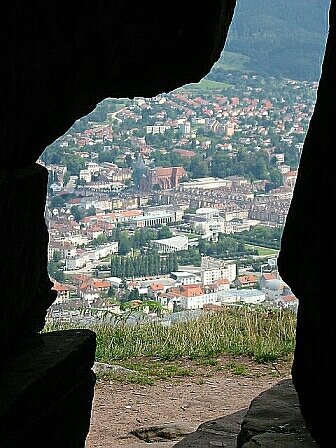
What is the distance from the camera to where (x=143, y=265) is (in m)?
20.3

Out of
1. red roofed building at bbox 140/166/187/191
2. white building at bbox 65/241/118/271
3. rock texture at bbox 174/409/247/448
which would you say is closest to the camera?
rock texture at bbox 174/409/247/448

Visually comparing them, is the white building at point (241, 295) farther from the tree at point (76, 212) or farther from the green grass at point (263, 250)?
the tree at point (76, 212)

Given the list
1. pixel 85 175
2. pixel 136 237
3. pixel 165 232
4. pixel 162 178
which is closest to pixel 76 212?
pixel 136 237

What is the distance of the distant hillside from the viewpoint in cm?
4753

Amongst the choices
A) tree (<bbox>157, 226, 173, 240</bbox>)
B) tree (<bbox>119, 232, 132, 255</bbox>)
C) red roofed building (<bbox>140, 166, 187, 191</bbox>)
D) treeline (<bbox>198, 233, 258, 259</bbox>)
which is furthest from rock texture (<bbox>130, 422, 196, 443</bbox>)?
red roofed building (<bbox>140, 166, 187, 191</bbox>)

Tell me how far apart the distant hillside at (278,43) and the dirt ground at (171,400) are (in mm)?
39924

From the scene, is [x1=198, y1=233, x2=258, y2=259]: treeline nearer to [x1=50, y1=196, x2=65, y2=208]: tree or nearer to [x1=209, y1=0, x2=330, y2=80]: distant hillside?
[x1=50, y1=196, x2=65, y2=208]: tree

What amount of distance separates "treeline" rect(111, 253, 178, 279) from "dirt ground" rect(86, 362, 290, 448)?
11.0 meters

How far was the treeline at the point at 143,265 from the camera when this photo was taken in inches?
750

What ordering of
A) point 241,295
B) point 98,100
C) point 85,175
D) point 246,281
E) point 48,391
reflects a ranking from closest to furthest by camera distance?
point 48,391 → point 98,100 → point 241,295 → point 246,281 → point 85,175

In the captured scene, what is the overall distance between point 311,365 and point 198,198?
24.5 metres

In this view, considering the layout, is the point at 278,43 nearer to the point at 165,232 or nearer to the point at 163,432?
the point at 165,232

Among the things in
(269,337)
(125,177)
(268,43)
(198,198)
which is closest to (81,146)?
(125,177)

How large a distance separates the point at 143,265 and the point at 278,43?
31155 mm
